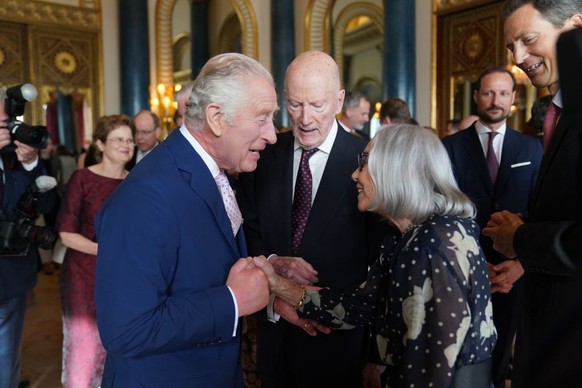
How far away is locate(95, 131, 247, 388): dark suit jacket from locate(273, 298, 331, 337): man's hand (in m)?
0.44

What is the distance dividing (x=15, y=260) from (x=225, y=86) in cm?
212

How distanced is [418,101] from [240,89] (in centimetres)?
849

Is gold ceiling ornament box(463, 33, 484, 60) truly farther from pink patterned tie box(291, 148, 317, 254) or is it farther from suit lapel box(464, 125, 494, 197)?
pink patterned tie box(291, 148, 317, 254)

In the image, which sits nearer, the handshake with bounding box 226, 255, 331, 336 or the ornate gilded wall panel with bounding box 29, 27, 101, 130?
the handshake with bounding box 226, 255, 331, 336

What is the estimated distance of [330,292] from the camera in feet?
6.61

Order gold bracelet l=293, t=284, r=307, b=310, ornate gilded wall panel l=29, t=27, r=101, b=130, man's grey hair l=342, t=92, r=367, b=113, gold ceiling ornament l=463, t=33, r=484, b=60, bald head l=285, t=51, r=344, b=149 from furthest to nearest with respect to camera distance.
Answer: ornate gilded wall panel l=29, t=27, r=101, b=130 → gold ceiling ornament l=463, t=33, r=484, b=60 → man's grey hair l=342, t=92, r=367, b=113 → bald head l=285, t=51, r=344, b=149 → gold bracelet l=293, t=284, r=307, b=310

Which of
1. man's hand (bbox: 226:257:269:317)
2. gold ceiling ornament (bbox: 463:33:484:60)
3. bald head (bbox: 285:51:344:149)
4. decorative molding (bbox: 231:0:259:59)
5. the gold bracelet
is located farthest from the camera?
decorative molding (bbox: 231:0:259:59)

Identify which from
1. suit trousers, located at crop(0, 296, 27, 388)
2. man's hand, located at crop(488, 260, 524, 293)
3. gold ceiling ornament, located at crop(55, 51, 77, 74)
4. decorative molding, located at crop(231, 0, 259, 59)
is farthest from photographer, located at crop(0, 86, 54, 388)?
decorative molding, located at crop(231, 0, 259, 59)

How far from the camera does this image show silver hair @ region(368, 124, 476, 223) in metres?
1.66

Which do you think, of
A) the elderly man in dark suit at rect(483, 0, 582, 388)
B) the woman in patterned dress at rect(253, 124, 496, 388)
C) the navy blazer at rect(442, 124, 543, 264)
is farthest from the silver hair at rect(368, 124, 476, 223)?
the navy blazer at rect(442, 124, 543, 264)

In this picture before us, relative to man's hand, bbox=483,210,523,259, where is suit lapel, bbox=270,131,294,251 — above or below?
above

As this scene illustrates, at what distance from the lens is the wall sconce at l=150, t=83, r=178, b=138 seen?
432 inches

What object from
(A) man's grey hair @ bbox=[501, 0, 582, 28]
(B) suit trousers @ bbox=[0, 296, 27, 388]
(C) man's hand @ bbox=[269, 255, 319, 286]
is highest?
(A) man's grey hair @ bbox=[501, 0, 582, 28]

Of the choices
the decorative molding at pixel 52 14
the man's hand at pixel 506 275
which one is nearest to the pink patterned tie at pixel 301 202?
the man's hand at pixel 506 275
